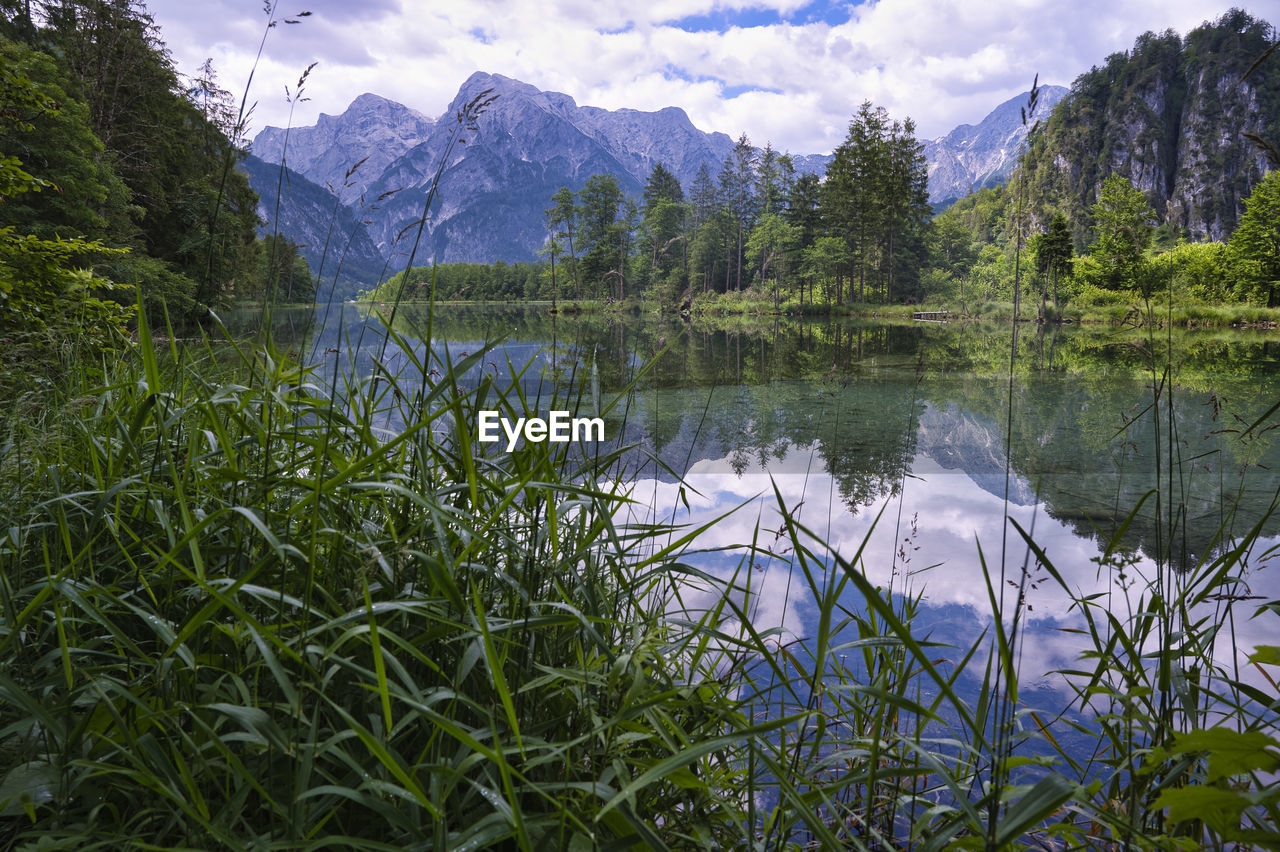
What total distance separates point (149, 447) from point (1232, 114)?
75544 millimetres

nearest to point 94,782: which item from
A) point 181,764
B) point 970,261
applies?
point 181,764

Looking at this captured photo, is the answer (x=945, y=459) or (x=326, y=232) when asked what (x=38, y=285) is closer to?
(x=326, y=232)

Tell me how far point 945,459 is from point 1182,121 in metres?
74.5

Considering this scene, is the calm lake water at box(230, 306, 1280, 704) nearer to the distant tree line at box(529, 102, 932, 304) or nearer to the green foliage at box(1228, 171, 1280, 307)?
the green foliage at box(1228, 171, 1280, 307)

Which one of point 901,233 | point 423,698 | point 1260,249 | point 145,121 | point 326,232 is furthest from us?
point 901,233

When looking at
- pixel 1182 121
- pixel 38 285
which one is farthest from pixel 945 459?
pixel 1182 121

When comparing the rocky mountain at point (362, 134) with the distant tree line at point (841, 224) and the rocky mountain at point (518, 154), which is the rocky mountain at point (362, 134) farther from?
the distant tree line at point (841, 224)

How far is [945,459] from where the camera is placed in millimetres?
5324

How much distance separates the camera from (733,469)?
4.91 metres

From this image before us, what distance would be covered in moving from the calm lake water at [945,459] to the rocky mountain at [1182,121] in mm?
50639

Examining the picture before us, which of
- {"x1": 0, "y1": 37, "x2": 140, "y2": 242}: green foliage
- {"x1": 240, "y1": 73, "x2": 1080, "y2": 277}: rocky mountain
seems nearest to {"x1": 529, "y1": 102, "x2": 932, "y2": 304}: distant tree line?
{"x1": 0, "y1": 37, "x2": 140, "y2": 242}: green foliage

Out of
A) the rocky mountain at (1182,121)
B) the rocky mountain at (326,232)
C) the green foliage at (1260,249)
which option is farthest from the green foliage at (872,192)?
the rocky mountain at (326,232)

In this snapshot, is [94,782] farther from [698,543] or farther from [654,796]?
[698,543]

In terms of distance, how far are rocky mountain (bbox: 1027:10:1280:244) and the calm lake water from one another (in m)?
50.6
